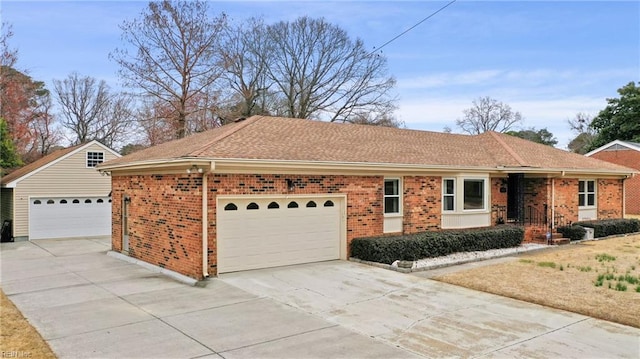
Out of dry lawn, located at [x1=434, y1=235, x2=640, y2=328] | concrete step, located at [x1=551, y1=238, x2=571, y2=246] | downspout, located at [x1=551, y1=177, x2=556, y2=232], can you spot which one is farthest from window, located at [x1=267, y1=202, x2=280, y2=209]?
downspout, located at [x1=551, y1=177, x2=556, y2=232]

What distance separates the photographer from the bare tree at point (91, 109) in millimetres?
40438

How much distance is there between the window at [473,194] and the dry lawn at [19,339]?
1261cm

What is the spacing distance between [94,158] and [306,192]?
14.8 metres

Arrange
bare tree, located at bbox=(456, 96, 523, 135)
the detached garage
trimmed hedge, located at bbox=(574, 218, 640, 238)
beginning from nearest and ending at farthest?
trimmed hedge, located at bbox=(574, 218, 640, 238) < the detached garage < bare tree, located at bbox=(456, 96, 523, 135)

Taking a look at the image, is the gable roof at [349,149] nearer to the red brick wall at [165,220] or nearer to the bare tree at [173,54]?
the red brick wall at [165,220]

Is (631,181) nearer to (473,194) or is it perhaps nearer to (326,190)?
(473,194)

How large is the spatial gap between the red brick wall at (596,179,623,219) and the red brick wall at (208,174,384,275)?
12.4 m

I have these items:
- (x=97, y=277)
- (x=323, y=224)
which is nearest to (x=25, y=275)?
(x=97, y=277)

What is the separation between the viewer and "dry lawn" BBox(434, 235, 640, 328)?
26.2ft

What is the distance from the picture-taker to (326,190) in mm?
12273

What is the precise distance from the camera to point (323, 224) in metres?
12.3

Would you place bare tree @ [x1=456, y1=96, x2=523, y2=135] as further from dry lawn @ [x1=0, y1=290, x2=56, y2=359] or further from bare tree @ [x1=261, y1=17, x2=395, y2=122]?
dry lawn @ [x1=0, y1=290, x2=56, y2=359]

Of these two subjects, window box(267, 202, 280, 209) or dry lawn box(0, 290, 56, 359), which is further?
window box(267, 202, 280, 209)

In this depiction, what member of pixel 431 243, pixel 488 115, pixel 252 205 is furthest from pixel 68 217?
pixel 488 115
